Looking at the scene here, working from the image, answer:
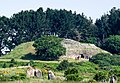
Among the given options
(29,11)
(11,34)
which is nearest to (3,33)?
(11,34)

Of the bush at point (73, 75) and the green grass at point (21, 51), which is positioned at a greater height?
the green grass at point (21, 51)

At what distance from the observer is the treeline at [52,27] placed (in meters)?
137

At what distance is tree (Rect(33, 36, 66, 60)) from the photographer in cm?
10531

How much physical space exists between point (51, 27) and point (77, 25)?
34.0ft

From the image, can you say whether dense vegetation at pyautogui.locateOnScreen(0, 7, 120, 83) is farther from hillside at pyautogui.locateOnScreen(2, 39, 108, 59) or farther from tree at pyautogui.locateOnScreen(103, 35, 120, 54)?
hillside at pyautogui.locateOnScreen(2, 39, 108, 59)

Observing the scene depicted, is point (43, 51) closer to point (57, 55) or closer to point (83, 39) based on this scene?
point (57, 55)

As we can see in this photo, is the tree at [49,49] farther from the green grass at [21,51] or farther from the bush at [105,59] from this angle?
the bush at [105,59]

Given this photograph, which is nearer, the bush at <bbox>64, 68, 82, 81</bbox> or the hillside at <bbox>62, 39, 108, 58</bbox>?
the bush at <bbox>64, 68, 82, 81</bbox>

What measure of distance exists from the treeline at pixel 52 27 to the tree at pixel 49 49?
2451 cm

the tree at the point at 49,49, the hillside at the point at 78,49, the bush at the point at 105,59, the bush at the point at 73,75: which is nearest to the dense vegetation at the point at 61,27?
the hillside at the point at 78,49

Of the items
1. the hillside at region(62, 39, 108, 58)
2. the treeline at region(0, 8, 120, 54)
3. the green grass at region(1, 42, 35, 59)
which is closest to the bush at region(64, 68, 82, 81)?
the green grass at region(1, 42, 35, 59)

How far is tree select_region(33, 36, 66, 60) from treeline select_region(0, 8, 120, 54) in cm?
2451

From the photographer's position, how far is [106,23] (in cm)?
14712

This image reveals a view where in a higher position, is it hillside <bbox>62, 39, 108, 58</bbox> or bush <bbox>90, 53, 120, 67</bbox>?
hillside <bbox>62, 39, 108, 58</bbox>
